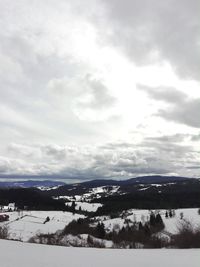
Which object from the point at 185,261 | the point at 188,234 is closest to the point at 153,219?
the point at 188,234

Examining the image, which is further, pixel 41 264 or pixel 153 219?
pixel 153 219

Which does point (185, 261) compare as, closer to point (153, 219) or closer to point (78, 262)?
point (78, 262)

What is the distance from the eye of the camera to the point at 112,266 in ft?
46.9

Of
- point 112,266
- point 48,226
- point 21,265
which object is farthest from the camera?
point 48,226

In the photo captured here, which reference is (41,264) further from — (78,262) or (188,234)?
(188,234)

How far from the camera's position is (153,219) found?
163500 millimetres

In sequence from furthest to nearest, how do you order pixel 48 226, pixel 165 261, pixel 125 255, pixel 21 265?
pixel 48 226 < pixel 125 255 < pixel 165 261 < pixel 21 265

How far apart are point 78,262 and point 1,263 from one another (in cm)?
338

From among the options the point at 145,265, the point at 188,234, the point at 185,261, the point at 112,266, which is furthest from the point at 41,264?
the point at 188,234

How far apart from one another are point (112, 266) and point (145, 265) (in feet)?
4.78

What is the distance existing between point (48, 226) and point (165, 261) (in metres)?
178

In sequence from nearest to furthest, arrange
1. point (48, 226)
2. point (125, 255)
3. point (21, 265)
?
point (21, 265) < point (125, 255) < point (48, 226)

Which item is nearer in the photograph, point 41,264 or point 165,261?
point 41,264

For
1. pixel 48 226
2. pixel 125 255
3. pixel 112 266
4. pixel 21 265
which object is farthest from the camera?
pixel 48 226
